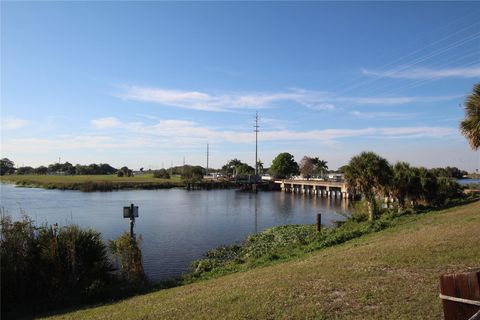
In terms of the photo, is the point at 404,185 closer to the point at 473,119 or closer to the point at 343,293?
the point at 473,119

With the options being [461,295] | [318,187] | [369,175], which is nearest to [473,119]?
[369,175]

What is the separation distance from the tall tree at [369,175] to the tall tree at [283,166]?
11291cm

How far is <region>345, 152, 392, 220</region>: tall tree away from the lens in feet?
99.2

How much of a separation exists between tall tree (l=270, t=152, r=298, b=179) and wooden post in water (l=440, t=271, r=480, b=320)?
464 ft

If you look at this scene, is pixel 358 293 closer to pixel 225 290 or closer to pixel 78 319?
pixel 225 290

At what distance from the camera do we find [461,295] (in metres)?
3.08

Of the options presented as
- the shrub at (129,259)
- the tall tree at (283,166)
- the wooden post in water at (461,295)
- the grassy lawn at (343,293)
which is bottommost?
the shrub at (129,259)

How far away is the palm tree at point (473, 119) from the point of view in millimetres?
19484

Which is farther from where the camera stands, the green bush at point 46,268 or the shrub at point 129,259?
the shrub at point 129,259

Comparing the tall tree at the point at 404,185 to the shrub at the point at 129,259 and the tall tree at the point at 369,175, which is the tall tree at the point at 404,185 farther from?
the shrub at the point at 129,259

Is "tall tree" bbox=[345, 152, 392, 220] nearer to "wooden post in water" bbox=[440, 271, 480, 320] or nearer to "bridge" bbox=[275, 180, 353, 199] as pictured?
"wooden post in water" bbox=[440, 271, 480, 320]

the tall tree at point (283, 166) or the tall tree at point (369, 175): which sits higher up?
the tall tree at point (283, 166)

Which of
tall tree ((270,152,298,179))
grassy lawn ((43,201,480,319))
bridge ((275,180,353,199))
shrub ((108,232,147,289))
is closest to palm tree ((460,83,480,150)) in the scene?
grassy lawn ((43,201,480,319))

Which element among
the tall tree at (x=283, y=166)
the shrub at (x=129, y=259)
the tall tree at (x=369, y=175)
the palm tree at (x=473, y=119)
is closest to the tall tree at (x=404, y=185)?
the tall tree at (x=369, y=175)
